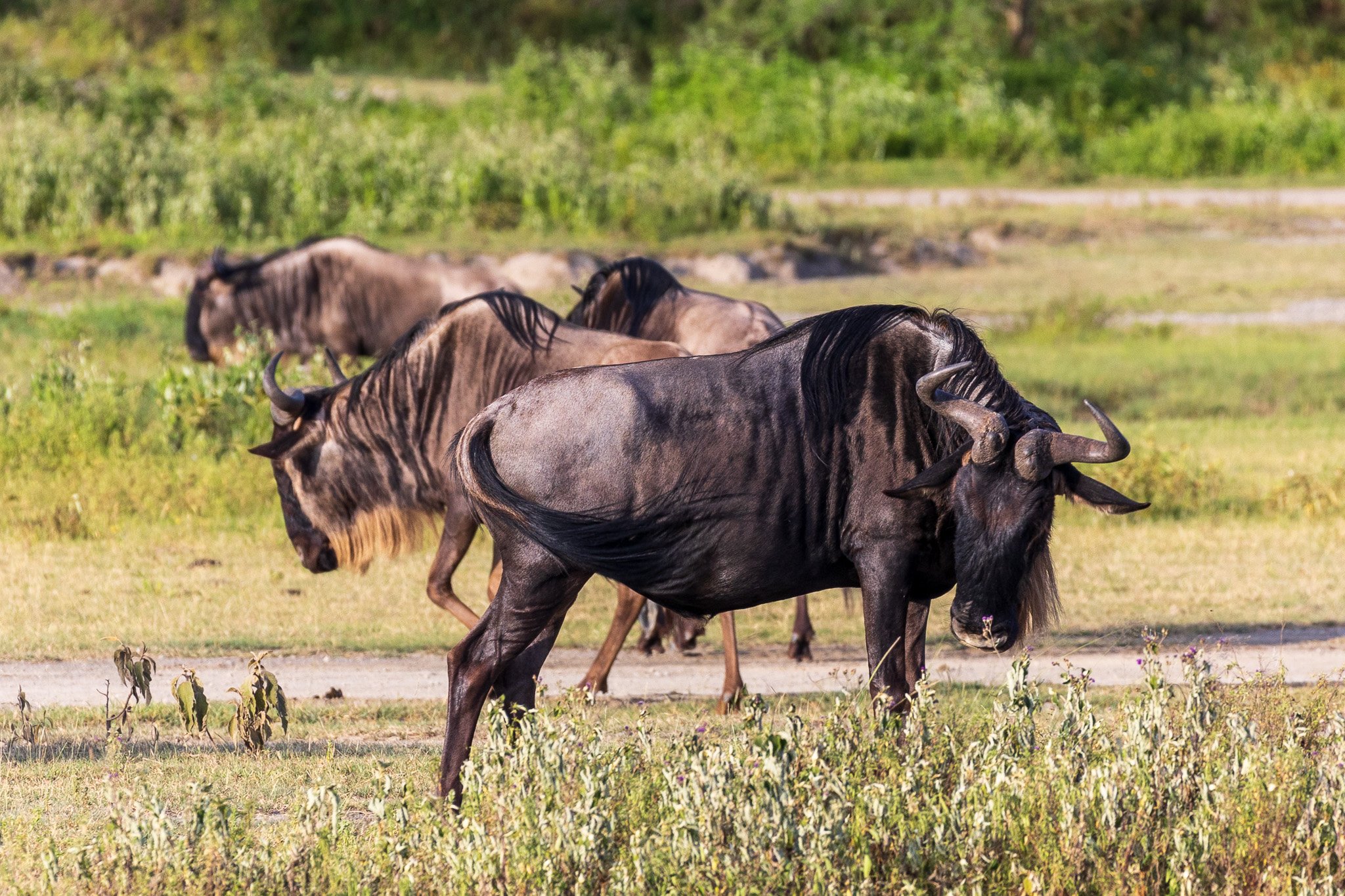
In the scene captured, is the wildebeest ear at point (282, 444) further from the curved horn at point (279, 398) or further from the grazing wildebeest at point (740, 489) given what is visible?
the grazing wildebeest at point (740, 489)

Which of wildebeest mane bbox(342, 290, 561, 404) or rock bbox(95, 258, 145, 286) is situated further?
rock bbox(95, 258, 145, 286)

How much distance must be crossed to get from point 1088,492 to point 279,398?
13.1ft

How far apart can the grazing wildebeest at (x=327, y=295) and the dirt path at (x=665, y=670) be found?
5233 mm

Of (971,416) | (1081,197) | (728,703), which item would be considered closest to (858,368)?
(971,416)

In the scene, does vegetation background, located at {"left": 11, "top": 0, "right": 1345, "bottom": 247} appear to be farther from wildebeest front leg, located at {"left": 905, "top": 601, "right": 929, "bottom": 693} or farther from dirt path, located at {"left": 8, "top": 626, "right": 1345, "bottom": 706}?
wildebeest front leg, located at {"left": 905, "top": 601, "right": 929, "bottom": 693}

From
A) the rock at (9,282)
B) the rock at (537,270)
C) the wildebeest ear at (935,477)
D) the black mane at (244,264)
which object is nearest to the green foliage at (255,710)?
the wildebeest ear at (935,477)

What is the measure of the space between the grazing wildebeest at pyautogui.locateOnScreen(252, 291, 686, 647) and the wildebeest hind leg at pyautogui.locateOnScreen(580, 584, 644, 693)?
60cm

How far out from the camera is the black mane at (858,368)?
585 centimetres

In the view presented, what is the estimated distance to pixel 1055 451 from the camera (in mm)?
5617

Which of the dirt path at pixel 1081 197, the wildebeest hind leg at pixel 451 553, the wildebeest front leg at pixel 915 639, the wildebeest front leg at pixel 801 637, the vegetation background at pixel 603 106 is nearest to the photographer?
the wildebeest front leg at pixel 915 639

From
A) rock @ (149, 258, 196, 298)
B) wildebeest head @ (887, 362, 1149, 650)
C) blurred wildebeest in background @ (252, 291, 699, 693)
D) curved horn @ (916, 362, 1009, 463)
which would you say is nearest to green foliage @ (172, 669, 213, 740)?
blurred wildebeest in background @ (252, 291, 699, 693)

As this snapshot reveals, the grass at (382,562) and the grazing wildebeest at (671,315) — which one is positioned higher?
the grazing wildebeest at (671,315)

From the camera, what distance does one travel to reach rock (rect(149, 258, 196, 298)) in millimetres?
19984

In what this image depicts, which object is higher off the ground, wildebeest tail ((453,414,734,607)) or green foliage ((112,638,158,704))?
wildebeest tail ((453,414,734,607))
